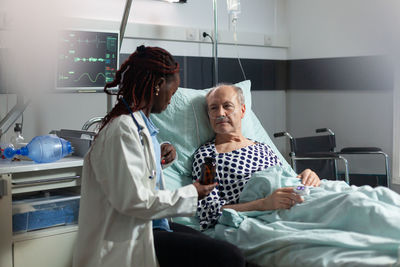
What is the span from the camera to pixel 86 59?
2582 millimetres

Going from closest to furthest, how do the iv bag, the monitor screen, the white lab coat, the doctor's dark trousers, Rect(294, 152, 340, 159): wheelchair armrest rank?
1. the white lab coat
2. the doctor's dark trousers
3. the monitor screen
4. Rect(294, 152, 340, 159): wheelchair armrest
5. the iv bag

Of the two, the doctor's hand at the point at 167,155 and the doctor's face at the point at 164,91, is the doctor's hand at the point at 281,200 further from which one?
the doctor's face at the point at 164,91

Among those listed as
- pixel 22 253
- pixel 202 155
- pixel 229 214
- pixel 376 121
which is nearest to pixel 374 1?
pixel 376 121

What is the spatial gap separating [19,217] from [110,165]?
78 centimetres

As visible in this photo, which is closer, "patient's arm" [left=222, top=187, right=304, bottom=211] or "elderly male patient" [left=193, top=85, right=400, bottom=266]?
"elderly male patient" [left=193, top=85, right=400, bottom=266]

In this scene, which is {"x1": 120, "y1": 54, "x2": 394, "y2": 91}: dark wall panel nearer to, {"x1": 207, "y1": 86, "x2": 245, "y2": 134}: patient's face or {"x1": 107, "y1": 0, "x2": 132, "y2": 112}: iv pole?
{"x1": 107, "y1": 0, "x2": 132, "y2": 112}: iv pole

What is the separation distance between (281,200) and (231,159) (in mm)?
431

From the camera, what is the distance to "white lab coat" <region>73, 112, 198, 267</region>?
1517 millimetres

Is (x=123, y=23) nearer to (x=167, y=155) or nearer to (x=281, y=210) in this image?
(x=167, y=155)

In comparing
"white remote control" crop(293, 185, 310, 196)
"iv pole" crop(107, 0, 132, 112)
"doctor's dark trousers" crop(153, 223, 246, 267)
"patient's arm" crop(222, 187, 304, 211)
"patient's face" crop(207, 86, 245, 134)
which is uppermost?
"iv pole" crop(107, 0, 132, 112)

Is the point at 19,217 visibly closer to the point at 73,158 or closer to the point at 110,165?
the point at 73,158

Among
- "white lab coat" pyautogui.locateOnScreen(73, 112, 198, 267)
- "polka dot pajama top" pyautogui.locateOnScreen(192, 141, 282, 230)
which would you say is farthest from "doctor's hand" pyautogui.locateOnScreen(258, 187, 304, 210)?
"white lab coat" pyautogui.locateOnScreen(73, 112, 198, 267)

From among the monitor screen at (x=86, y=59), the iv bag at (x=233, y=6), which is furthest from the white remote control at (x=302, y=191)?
the iv bag at (x=233, y=6)

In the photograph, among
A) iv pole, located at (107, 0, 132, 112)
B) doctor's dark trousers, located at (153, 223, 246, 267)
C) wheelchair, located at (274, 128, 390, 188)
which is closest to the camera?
doctor's dark trousers, located at (153, 223, 246, 267)
